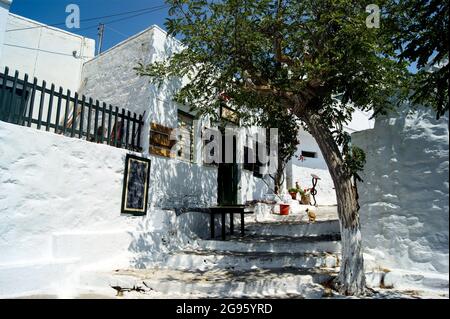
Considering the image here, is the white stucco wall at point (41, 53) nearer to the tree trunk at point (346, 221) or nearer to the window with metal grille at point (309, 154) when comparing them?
the tree trunk at point (346, 221)

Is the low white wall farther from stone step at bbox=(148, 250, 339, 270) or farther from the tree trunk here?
the tree trunk

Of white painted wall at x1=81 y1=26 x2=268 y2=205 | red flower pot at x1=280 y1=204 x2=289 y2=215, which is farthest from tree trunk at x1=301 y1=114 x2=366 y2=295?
red flower pot at x1=280 y1=204 x2=289 y2=215

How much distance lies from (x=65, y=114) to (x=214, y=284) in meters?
4.46

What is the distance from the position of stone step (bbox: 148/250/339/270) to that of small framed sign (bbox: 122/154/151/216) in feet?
4.41

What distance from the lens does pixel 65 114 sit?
255 inches

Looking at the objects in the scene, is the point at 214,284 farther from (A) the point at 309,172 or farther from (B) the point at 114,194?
(A) the point at 309,172

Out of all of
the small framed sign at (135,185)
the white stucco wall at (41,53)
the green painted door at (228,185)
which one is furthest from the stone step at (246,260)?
the white stucco wall at (41,53)

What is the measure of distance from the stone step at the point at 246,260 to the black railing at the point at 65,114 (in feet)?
9.63

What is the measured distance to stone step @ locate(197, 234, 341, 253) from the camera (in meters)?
6.71

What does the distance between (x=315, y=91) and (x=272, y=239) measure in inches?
148

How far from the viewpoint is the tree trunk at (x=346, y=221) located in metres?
5.06
